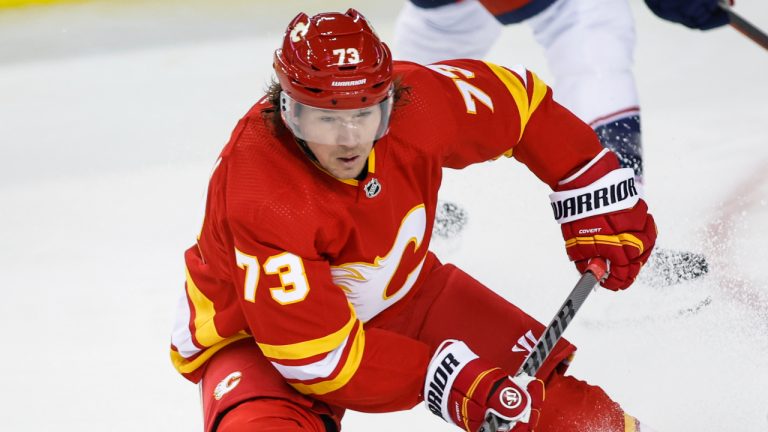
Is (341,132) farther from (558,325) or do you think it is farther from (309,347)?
(558,325)

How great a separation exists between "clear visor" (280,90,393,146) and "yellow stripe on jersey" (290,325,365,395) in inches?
13.0

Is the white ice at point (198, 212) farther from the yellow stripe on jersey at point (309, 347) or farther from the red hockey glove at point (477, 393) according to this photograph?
the yellow stripe on jersey at point (309, 347)

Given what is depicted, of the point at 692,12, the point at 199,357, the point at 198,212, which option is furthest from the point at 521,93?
the point at 198,212

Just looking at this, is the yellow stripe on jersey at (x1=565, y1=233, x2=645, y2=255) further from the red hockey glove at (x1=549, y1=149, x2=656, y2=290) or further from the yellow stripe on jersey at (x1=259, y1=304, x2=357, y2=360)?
the yellow stripe on jersey at (x1=259, y1=304, x2=357, y2=360)

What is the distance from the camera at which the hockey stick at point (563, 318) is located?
1.94 metres

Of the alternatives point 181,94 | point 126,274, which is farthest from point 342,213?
point 181,94

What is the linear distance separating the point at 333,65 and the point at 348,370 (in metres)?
0.48

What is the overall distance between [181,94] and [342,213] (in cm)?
223

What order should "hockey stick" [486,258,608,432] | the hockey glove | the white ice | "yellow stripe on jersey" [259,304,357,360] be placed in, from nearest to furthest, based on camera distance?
"yellow stripe on jersey" [259,304,357,360] < "hockey stick" [486,258,608,432] < the white ice < the hockey glove

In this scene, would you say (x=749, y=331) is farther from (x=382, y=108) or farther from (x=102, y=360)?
(x=102, y=360)

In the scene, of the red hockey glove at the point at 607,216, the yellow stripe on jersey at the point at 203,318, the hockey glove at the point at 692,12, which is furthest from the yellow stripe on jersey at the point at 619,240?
the hockey glove at the point at 692,12

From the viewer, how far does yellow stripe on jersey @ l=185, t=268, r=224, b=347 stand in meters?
1.97

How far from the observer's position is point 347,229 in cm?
179

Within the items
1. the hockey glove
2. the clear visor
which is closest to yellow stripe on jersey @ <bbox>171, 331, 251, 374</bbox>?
the clear visor
